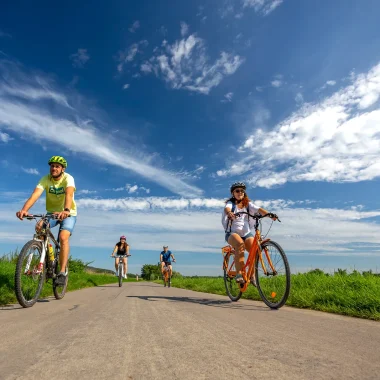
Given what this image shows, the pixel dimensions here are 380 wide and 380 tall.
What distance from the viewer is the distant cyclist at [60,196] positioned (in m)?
5.07

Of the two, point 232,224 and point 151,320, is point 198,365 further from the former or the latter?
point 232,224

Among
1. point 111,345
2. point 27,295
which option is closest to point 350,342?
point 111,345

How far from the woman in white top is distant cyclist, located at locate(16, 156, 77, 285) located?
274 centimetres

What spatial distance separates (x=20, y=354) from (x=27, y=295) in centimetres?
320

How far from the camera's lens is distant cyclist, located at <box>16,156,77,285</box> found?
5070 millimetres

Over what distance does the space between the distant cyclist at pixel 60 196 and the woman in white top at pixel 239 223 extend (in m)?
2.74

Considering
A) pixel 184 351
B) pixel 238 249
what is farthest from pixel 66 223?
pixel 184 351

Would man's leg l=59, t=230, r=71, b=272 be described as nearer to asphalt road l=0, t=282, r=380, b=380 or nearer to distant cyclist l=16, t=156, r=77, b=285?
distant cyclist l=16, t=156, r=77, b=285

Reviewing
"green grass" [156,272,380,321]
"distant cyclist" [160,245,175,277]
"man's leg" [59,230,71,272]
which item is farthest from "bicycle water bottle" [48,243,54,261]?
"distant cyclist" [160,245,175,277]

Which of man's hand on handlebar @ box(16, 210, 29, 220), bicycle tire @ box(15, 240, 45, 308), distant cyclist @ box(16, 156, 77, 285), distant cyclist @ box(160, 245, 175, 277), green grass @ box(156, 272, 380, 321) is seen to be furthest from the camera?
distant cyclist @ box(160, 245, 175, 277)

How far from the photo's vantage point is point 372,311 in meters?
3.49

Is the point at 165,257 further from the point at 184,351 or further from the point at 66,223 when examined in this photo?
the point at 184,351

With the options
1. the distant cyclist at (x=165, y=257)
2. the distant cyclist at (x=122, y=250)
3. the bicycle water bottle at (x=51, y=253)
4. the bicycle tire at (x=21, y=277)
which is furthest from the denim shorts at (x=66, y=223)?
the distant cyclist at (x=165, y=257)

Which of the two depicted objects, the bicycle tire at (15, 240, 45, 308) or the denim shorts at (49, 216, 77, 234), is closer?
the bicycle tire at (15, 240, 45, 308)
